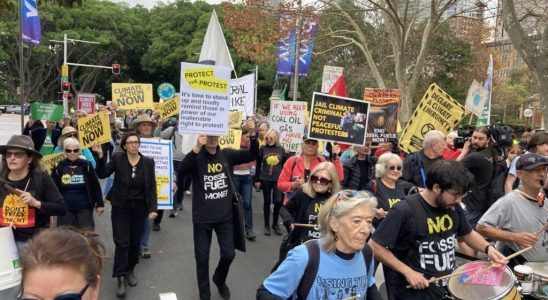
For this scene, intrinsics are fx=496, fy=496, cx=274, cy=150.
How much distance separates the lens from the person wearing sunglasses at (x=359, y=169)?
6586mm

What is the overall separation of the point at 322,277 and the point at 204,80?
3.46 meters

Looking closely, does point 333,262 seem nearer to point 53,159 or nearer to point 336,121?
point 336,121

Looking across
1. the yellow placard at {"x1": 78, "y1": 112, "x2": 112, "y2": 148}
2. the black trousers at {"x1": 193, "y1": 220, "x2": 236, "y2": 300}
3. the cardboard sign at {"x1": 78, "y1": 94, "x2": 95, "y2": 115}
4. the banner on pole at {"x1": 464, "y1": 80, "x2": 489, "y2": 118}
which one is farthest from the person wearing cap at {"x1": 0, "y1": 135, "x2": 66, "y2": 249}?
the cardboard sign at {"x1": 78, "y1": 94, "x2": 95, "y2": 115}

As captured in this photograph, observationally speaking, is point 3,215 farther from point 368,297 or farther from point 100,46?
point 100,46

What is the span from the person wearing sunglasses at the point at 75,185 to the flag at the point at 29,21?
6159 millimetres

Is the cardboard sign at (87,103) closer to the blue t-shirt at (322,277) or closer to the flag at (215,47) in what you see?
the flag at (215,47)

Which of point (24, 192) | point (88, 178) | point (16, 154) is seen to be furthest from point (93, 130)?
point (24, 192)

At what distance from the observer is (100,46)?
152ft

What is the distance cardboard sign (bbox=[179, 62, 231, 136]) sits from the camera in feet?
17.5

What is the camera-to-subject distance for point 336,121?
6844mm

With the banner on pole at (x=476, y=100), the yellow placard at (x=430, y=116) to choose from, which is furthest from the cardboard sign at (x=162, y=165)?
the banner on pole at (x=476, y=100)

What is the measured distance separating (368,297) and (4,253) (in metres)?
2.44

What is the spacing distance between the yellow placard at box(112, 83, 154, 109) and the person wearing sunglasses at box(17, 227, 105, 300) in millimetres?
10762

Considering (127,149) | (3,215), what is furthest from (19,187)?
(127,149)
